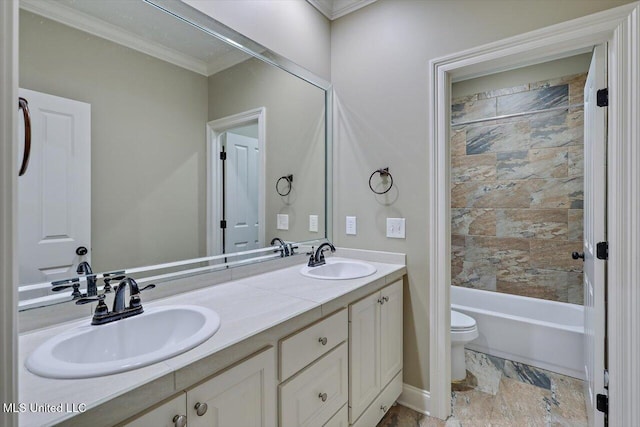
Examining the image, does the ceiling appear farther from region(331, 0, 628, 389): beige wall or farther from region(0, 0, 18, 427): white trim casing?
region(0, 0, 18, 427): white trim casing

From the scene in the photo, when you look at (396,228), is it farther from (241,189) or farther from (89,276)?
(89,276)

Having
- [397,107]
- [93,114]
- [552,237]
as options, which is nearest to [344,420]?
[93,114]

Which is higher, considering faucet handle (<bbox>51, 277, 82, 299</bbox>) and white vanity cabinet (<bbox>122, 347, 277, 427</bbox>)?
faucet handle (<bbox>51, 277, 82, 299</bbox>)

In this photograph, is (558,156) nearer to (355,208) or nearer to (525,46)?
(525,46)

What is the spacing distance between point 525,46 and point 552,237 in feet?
6.12

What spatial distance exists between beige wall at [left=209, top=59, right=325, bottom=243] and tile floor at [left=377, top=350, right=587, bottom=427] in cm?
137

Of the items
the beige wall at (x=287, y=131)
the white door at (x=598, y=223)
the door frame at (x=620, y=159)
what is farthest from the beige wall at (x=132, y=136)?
the white door at (x=598, y=223)

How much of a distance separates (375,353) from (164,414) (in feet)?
3.72

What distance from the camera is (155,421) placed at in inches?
28.1

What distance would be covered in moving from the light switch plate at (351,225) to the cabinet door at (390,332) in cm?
49

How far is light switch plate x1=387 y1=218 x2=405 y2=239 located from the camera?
193 cm

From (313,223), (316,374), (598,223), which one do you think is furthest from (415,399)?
(598,223)

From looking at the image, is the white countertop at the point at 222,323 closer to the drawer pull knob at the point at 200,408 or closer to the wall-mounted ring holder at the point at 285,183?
the drawer pull knob at the point at 200,408

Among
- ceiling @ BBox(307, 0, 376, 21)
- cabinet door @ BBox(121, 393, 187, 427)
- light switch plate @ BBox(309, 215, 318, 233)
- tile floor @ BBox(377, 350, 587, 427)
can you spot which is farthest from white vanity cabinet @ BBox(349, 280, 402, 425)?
ceiling @ BBox(307, 0, 376, 21)
